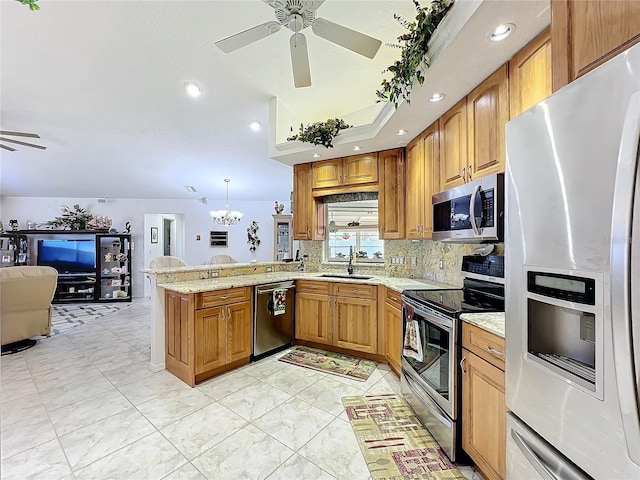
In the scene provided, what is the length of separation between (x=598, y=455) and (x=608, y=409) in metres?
0.16

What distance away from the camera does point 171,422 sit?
2139 mm

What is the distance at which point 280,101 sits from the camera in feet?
11.8

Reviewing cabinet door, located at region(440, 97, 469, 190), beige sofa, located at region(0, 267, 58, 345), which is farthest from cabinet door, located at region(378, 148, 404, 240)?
beige sofa, located at region(0, 267, 58, 345)

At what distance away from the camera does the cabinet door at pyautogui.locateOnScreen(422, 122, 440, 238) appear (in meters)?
2.66

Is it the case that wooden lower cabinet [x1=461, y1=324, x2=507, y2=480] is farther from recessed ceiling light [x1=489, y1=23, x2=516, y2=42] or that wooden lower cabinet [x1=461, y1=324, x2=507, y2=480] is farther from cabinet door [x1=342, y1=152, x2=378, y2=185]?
cabinet door [x1=342, y1=152, x2=378, y2=185]

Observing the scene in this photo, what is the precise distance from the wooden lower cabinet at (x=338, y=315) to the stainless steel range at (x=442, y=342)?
762mm

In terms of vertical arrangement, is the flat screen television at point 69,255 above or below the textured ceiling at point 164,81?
below

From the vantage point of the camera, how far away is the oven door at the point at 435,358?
1764 mm

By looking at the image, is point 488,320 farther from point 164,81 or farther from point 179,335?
point 164,81

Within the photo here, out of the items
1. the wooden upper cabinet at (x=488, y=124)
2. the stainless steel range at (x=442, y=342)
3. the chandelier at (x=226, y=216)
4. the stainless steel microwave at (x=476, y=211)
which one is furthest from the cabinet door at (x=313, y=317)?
the chandelier at (x=226, y=216)

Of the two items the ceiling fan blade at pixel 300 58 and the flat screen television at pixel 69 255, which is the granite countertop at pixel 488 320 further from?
the flat screen television at pixel 69 255

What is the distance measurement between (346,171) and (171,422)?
3.12m

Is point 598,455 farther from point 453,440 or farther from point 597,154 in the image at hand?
point 453,440

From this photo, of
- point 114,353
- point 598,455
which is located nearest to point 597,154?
point 598,455
